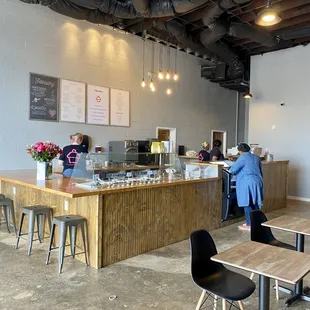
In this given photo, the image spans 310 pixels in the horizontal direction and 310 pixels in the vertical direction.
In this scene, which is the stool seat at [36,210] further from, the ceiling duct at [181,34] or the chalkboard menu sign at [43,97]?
the ceiling duct at [181,34]

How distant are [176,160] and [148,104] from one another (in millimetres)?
3697

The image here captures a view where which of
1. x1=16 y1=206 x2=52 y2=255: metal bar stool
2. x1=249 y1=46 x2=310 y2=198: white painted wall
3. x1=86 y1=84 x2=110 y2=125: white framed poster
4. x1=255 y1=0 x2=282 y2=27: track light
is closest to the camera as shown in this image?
x1=16 y1=206 x2=52 y2=255: metal bar stool

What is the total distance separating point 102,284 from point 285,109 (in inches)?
283

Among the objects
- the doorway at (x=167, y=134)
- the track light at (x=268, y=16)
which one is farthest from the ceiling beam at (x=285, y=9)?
the doorway at (x=167, y=134)

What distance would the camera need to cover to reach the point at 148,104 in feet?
26.5

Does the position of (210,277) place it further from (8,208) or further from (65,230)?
(8,208)

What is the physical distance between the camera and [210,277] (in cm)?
228

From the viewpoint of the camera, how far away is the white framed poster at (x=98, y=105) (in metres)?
6.77

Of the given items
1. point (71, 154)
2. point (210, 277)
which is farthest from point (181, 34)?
point (210, 277)

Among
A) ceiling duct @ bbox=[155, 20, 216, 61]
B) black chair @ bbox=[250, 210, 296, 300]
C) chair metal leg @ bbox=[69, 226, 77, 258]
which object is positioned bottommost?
chair metal leg @ bbox=[69, 226, 77, 258]

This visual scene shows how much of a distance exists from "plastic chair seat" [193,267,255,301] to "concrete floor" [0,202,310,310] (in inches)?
20.8

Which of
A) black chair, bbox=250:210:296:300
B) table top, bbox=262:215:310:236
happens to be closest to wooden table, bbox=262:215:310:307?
table top, bbox=262:215:310:236

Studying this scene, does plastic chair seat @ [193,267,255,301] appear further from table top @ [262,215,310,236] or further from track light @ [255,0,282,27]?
track light @ [255,0,282,27]

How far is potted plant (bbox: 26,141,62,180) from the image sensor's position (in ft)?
13.4
